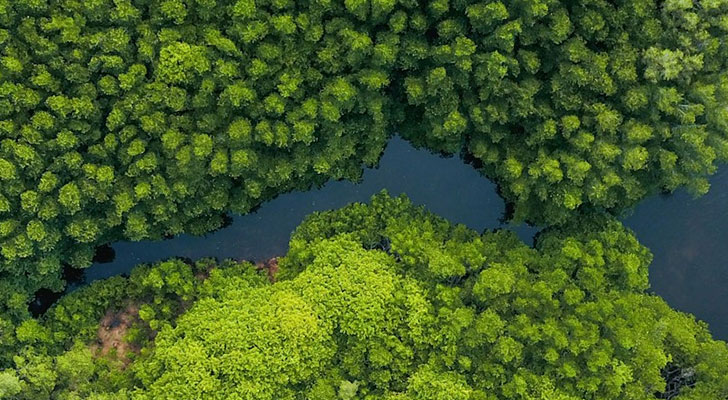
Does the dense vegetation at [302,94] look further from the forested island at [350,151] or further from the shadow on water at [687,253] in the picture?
the shadow on water at [687,253]

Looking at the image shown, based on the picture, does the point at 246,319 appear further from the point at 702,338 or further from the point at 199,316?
the point at 702,338

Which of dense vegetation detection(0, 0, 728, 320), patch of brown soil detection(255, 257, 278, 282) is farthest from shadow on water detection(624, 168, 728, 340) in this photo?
patch of brown soil detection(255, 257, 278, 282)

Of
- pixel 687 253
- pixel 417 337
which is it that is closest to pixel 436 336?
pixel 417 337

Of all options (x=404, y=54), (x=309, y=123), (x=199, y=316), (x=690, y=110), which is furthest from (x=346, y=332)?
(x=690, y=110)

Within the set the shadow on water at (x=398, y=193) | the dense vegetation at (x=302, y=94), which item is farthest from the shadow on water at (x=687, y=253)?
the shadow on water at (x=398, y=193)

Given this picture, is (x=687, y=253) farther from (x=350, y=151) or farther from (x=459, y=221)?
(x=350, y=151)

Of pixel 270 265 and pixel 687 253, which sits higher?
pixel 687 253
